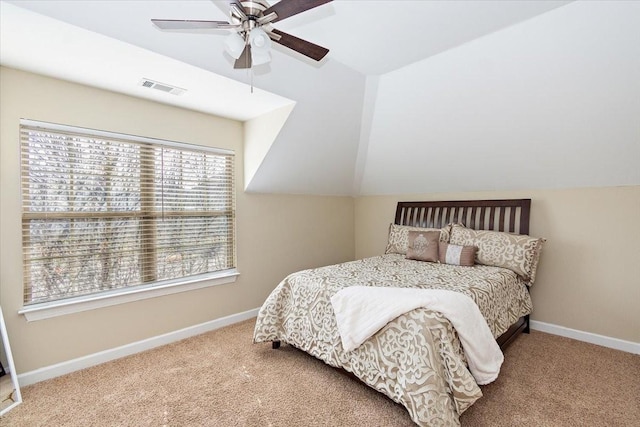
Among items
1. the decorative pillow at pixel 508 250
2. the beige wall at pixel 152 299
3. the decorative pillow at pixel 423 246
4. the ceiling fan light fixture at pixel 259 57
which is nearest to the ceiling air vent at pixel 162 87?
the beige wall at pixel 152 299

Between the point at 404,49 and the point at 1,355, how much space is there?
3601 millimetres

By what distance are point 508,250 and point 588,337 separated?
1.07 m

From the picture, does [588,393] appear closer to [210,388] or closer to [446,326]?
[446,326]

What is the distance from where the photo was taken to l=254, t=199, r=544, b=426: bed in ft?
5.51

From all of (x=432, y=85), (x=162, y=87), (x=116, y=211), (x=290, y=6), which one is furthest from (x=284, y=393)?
(x=432, y=85)

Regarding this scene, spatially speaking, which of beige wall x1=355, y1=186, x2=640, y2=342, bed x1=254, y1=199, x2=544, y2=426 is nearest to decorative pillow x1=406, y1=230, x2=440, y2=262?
bed x1=254, y1=199, x2=544, y2=426

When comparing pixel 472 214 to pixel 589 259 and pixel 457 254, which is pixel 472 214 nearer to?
pixel 457 254

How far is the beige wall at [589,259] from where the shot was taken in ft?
8.89

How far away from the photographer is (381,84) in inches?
119

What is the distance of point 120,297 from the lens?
8.52 ft

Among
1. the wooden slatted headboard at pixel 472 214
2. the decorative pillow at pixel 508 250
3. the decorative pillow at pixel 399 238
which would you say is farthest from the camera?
the decorative pillow at pixel 399 238

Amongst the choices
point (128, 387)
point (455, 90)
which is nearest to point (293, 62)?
point (455, 90)

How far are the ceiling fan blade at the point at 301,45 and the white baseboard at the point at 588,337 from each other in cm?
334

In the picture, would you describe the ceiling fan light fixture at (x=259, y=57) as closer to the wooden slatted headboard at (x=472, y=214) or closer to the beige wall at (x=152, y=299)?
the beige wall at (x=152, y=299)
